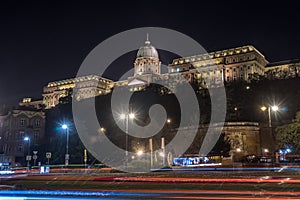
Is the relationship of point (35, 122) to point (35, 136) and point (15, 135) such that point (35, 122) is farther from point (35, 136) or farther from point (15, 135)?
point (15, 135)

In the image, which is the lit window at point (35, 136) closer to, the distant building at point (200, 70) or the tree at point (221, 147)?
the distant building at point (200, 70)

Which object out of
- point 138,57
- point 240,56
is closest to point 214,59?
point 240,56

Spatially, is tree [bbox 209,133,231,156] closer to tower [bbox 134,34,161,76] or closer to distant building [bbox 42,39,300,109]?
distant building [bbox 42,39,300,109]

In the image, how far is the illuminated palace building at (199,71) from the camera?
13150cm

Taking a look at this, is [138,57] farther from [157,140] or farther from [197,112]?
[157,140]

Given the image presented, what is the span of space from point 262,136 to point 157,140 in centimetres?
2008

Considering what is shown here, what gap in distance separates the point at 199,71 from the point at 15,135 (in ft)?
253

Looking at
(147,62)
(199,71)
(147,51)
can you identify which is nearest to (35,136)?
(199,71)

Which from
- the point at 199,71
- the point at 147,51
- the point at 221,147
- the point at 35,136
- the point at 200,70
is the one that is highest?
the point at 147,51

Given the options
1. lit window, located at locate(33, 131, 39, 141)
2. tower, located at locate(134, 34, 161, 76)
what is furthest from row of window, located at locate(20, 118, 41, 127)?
tower, located at locate(134, 34, 161, 76)

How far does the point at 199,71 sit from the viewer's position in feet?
468

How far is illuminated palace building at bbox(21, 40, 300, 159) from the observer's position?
132 m

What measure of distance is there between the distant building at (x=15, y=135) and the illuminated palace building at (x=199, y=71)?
157ft

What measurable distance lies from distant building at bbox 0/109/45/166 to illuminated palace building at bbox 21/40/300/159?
48.0 m
